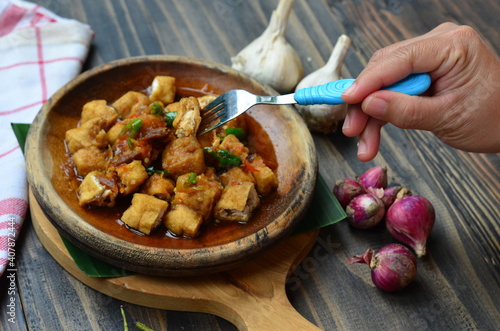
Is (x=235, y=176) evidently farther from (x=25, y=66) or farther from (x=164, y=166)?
(x=25, y=66)

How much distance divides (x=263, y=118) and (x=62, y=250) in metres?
1.50

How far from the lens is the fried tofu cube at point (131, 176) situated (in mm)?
2887

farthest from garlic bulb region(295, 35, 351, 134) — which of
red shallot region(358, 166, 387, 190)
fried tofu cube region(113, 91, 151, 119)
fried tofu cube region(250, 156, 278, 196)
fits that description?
fried tofu cube region(113, 91, 151, 119)

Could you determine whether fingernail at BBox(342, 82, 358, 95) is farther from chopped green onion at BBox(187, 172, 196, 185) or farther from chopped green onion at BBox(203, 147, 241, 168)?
chopped green onion at BBox(187, 172, 196, 185)

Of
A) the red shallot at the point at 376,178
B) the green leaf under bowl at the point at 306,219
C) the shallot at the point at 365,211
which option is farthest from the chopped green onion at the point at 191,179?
the red shallot at the point at 376,178

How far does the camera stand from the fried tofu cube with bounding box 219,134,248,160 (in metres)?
3.13

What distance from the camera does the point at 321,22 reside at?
4758 millimetres

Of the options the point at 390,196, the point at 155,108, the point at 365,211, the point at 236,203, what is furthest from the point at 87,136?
the point at 390,196

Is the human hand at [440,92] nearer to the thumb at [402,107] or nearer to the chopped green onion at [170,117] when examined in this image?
the thumb at [402,107]

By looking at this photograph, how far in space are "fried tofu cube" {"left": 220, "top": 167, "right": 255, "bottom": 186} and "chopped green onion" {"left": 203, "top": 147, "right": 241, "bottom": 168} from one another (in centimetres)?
5

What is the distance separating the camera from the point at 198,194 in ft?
9.35

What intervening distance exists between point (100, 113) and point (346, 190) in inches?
63.6

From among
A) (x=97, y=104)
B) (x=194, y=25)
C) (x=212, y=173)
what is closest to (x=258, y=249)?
(x=212, y=173)

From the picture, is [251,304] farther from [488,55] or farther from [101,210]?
[488,55]
